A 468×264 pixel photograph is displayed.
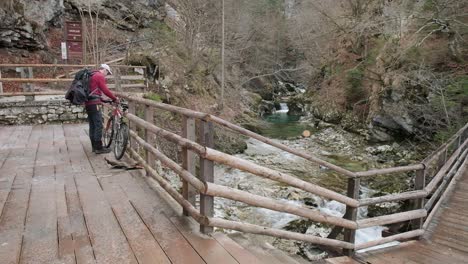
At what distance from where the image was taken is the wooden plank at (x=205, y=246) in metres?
2.80

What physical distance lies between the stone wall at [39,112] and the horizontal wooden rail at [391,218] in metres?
9.17

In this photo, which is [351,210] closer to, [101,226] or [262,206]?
[262,206]

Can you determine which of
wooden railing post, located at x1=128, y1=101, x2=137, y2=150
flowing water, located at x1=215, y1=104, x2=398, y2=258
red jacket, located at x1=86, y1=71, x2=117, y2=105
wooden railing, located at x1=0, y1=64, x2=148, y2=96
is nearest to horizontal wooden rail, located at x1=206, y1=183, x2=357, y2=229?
→ wooden railing post, located at x1=128, y1=101, x2=137, y2=150

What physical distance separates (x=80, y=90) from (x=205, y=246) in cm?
423

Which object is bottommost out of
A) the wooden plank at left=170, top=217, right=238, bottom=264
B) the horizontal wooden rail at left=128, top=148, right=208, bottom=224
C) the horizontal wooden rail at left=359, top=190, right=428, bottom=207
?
the horizontal wooden rail at left=359, top=190, right=428, bottom=207

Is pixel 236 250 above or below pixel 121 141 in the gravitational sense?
below

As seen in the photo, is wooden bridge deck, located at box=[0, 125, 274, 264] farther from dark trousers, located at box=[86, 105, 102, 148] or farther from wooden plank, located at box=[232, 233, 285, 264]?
dark trousers, located at box=[86, 105, 102, 148]

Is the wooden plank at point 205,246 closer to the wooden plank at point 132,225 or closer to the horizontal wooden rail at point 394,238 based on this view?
the wooden plank at point 132,225

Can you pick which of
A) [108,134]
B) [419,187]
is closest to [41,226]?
[108,134]

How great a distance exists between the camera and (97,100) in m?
6.19

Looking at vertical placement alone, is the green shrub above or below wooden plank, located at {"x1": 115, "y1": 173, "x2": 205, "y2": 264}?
above

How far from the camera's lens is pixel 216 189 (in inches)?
117

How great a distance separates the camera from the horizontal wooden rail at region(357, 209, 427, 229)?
14.1 feet

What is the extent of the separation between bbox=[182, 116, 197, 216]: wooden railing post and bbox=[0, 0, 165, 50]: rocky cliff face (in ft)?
63.1
